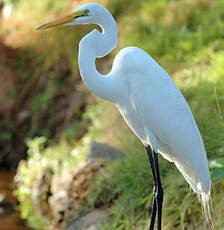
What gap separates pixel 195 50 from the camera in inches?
200

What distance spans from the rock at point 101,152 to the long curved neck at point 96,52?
1.74m

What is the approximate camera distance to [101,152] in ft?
12.9

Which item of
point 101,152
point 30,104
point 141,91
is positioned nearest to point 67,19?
point 141,91

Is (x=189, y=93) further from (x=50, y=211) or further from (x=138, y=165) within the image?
(x=50, y=211)

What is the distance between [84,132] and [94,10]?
3.78m

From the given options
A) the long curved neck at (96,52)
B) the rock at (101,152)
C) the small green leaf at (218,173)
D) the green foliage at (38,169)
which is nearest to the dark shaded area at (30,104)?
the green foliage at (38,169)

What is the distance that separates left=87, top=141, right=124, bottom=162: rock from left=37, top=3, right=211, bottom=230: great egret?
152 cm

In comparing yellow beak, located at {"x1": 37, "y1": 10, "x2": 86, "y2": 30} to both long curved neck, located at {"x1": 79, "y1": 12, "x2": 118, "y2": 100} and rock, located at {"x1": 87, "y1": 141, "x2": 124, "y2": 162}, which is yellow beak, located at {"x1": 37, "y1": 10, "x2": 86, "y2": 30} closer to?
long curved neck, located at {"x1": 79, "y1": 12, "x2": 118, "y2": 100}

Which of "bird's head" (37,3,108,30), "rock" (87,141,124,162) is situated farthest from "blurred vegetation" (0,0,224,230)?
"bird's head" (37,3,108,30)

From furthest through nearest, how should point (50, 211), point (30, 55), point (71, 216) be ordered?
point (30, 55), point (50, 211), point (71, 216)

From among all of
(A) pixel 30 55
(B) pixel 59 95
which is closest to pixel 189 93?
(B) pixel 59 95

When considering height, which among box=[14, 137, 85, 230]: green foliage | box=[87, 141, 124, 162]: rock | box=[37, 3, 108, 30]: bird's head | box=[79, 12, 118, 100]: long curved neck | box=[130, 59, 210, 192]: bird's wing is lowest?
box=[14, 137, 85, 230]: green foliage

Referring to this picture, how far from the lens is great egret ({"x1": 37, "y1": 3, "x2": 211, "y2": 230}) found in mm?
2145

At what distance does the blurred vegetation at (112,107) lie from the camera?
3154 millimetres
